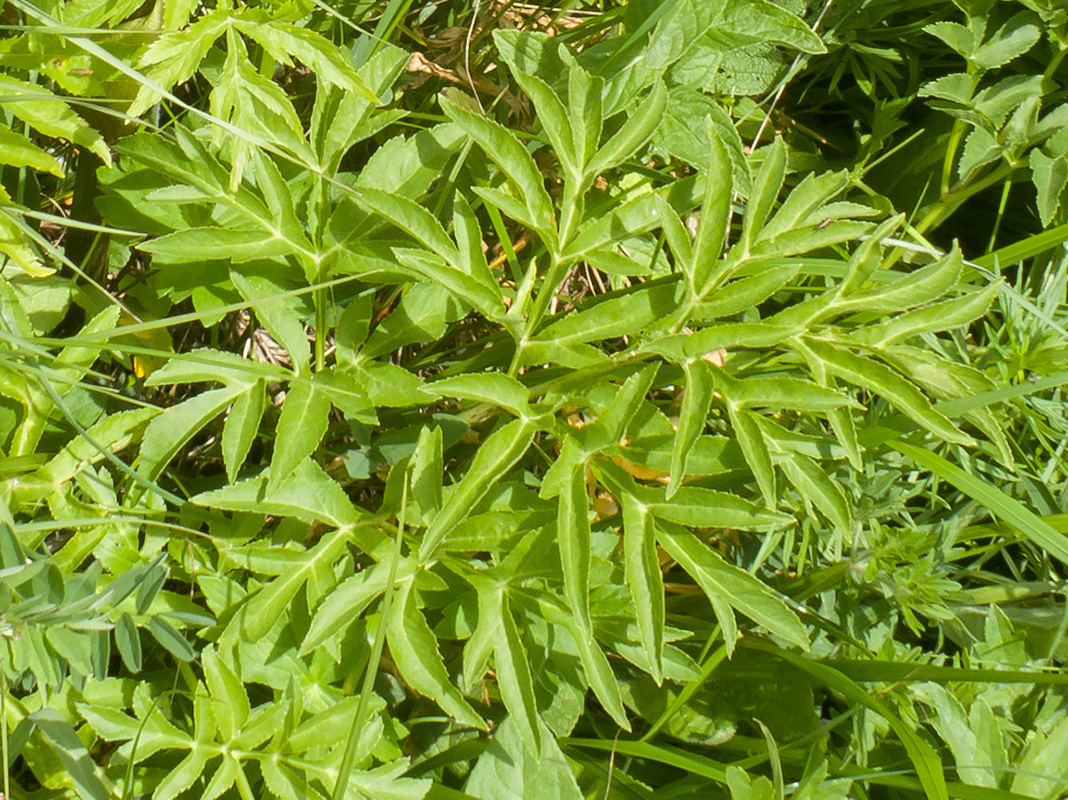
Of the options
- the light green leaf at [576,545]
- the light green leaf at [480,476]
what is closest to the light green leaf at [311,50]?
the light green leaf at [480,476]

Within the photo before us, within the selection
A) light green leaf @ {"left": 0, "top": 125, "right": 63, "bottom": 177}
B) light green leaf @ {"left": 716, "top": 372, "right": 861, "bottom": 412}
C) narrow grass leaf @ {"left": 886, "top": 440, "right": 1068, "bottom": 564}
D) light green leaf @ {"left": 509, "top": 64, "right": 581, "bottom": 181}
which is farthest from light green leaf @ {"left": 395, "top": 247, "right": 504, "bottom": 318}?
narrow grass leaf @ {"left": 886, "top": 440, "right": 1068, "bottom": 564}

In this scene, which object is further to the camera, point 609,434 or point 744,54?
point 744,54

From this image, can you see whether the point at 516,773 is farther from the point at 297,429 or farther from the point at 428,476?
the point at 297,429

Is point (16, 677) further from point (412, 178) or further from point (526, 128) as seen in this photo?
point (526, 128)

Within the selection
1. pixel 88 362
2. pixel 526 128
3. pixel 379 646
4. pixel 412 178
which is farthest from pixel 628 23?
pixel 379 646

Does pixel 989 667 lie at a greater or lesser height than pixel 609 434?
lesser

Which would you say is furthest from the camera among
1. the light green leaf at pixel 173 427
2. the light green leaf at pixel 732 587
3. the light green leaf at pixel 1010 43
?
the light green leaf at pixel 1010 43

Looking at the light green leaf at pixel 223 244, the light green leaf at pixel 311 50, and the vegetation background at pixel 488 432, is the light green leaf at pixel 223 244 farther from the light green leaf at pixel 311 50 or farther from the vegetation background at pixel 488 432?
the light green leaf at pixel 311 50

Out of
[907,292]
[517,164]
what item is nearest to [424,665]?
[517,164]

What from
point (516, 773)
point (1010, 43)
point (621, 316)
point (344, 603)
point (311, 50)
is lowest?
point (516, 773)
